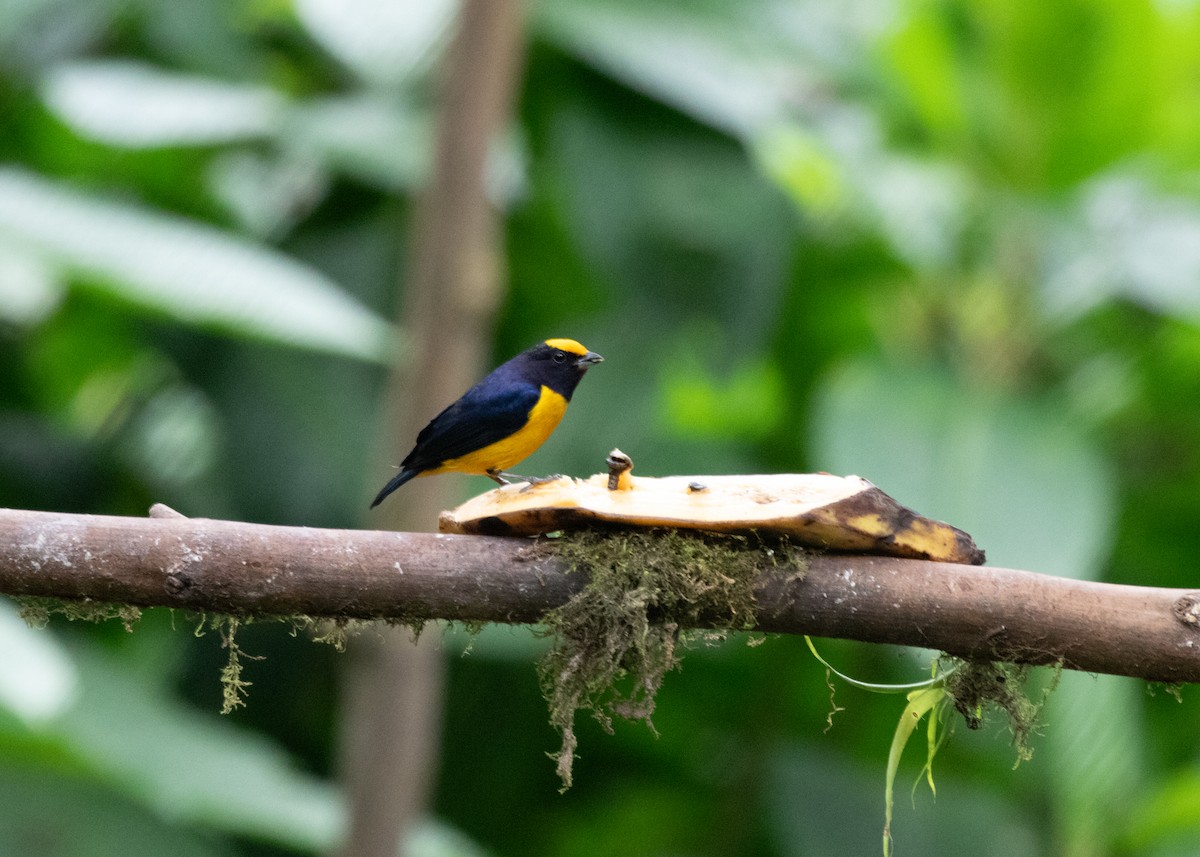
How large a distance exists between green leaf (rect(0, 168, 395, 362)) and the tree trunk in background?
0.77 ft

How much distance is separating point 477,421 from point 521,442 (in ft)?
0.49

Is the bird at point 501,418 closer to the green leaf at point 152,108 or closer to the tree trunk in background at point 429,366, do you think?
the tree trunk in background at point 429,366

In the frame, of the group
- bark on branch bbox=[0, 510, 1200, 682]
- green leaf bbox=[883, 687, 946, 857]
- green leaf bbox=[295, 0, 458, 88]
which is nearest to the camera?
bark on branch bbox=[0, 510, 1200, 682]

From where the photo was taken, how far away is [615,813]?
5926mm

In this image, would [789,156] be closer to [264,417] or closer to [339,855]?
[264,417]

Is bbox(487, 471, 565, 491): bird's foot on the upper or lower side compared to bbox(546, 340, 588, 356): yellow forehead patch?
lower

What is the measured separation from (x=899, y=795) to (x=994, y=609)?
3.54m

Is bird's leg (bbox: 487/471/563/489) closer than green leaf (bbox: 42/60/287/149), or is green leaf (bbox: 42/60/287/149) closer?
bird's leg (bbox: 487/471/563/489)

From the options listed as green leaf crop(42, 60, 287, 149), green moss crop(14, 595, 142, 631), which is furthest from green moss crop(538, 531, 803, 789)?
green leaf crop(42, 60, 287, 149)

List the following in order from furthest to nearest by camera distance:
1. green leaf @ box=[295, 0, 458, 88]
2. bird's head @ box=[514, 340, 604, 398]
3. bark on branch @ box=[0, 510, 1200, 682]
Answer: green leaf @ box=[295, 0, 458, 88] → bird's head @ box=[514, 340, 604, 398] → bark on branch @ box=[0, 510, 1200, 682]

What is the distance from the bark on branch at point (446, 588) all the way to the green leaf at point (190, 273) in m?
1.96

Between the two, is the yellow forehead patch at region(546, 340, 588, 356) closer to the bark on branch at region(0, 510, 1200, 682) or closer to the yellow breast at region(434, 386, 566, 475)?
the yellow breast at region(434, 386, 566, 475)

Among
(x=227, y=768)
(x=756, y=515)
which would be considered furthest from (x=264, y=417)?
(x=756, y=515)

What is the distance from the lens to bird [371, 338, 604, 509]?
2.85 meters
